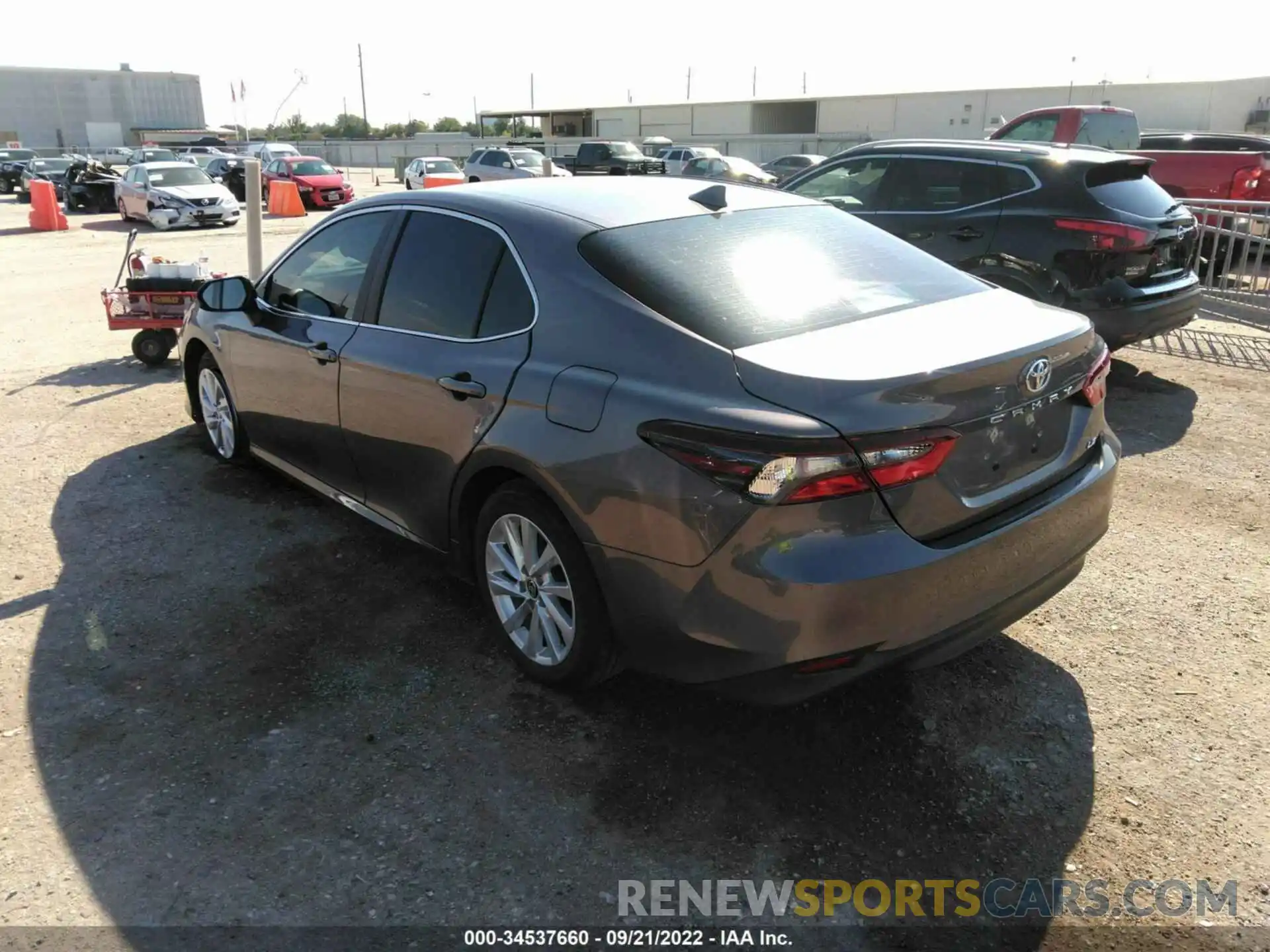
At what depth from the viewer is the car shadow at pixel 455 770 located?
8.68 feet

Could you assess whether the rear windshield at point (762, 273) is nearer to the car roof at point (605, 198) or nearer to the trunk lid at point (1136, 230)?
the car roof at point (605, 198)

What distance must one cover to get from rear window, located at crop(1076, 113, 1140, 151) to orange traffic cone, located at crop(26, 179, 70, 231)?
21.5 meters

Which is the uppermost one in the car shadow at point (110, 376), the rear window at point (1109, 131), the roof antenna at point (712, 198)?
the rear window at point (1109, 131)

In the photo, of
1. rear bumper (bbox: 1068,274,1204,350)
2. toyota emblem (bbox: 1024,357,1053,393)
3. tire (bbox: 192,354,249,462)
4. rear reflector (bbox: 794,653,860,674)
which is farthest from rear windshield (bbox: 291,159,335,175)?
rear reflector (bbox: 794,653,860,674)

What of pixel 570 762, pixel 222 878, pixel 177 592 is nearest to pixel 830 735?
pixel 570 762

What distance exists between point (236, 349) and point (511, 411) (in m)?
2.57

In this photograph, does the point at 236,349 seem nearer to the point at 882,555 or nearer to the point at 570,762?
the point at 570,762

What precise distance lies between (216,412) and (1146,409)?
6196 millimetres

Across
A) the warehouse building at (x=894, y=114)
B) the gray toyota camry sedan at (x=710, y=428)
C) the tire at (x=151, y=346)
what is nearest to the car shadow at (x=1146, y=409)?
the gray toyota camry sedan at (x=710, y=428)

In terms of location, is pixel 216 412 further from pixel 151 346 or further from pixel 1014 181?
pixel 1014 181

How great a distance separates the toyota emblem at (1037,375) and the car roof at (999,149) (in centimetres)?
460

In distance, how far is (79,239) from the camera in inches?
788

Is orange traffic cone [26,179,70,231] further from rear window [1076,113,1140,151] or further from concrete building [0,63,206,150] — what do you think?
concrete building [0,63,206,150]

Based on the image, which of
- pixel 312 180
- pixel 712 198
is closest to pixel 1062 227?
pixel 712 198
